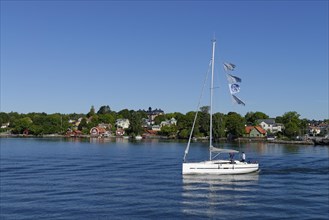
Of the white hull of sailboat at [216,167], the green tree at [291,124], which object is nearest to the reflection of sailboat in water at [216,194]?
the white hull of sailboat at [216,167]

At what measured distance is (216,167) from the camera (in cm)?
5038

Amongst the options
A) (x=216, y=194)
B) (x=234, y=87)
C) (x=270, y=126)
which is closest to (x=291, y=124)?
(x=270, y=126)

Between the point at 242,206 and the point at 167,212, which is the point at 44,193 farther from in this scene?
the point at 242,206

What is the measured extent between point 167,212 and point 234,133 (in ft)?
460

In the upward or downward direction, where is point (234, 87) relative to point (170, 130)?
upward

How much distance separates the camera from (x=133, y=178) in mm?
49281

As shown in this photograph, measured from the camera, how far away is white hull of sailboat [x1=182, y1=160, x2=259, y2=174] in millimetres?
49906

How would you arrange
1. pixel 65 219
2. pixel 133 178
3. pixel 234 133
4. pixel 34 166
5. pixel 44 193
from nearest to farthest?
pixel 65 219 < pixel 44 193 < pixel 133 178 < pixel 34 166 < pixel 234 133

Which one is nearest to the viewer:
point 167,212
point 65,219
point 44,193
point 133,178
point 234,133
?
point 65,219

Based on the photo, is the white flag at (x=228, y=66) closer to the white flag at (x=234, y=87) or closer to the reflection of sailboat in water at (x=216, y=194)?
the white flag at (x=234, y=87)

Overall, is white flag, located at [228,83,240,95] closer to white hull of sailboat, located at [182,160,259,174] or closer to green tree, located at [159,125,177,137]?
white hull of sailboat, located at [182,160,259,174]

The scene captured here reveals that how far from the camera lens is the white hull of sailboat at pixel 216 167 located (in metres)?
49.9

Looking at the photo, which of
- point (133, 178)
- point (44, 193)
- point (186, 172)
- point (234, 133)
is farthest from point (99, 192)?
point (234, 133)

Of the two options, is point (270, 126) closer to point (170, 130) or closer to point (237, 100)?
point (170, 130)
